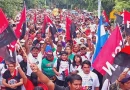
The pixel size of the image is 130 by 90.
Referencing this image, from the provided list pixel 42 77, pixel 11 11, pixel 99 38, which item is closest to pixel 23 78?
pixel 42 77

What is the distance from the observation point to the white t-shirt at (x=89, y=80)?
6.91 metres

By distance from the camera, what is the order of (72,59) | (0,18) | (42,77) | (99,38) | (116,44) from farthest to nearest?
(72,59)
(99,38)
(0,18)
(116,44)
(42,77)

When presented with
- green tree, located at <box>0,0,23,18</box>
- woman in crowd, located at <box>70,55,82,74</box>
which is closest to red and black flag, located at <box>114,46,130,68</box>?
woman in crowd, located at <box>70,55,82,74</box>

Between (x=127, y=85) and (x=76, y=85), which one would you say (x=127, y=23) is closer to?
(x=127, y=85)

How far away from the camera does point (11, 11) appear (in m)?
27.7

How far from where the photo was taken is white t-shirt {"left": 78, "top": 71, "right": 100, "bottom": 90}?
691 cm

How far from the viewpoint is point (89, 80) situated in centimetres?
692

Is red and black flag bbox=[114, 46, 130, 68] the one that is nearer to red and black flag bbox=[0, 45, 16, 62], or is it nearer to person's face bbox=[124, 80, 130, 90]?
person's face bbox=[124, 80, 130, 90]

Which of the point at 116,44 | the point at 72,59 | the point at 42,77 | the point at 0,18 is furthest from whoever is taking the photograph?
the point at 72,59

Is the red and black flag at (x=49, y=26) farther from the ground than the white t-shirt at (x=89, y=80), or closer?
closer

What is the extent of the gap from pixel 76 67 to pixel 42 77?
295 cm

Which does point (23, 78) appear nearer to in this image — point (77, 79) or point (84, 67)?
point (84, 67)

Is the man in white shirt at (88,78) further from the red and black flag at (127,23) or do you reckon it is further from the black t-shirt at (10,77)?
the red and black flag at (127,23)

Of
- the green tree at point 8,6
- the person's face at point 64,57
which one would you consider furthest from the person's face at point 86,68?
the green tree at point 8,6
